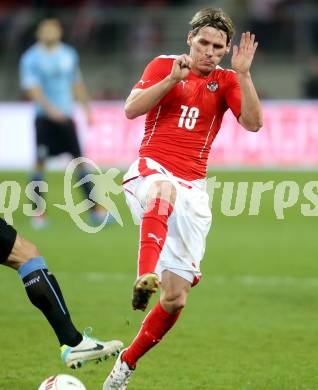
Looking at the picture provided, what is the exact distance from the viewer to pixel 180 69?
577 centimetres

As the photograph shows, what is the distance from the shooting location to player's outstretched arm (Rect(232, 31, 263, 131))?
5949 millimetres

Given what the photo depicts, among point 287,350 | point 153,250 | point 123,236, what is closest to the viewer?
point 153,250

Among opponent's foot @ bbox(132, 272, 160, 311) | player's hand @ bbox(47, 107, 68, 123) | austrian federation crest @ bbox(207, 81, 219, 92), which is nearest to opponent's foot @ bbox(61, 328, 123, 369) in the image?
opponent's foot @ bbox(132, 272, 160, 311)

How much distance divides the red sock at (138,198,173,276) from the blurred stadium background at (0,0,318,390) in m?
1.02

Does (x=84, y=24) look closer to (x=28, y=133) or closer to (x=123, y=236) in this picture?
(x=28, y=133)

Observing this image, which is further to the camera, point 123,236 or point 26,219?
point 26,219

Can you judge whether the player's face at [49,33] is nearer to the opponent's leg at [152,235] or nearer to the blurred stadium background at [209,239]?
the blurred stadium background at [209,239]

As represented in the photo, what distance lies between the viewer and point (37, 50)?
46.1 ft

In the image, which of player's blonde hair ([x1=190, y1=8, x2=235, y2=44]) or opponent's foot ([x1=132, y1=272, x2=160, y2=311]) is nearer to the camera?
opponent's foot ([x1=132, y1=272, x2=160, y2=311])

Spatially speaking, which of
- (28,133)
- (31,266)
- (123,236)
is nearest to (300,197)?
(123,236)

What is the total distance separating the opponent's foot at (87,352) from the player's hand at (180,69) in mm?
1572

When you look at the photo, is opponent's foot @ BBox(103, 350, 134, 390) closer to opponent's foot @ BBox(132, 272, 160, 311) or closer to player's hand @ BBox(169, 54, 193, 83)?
opponent's foot @ BBox(132, 272, 160, 311)

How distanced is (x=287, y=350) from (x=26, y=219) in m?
7.90

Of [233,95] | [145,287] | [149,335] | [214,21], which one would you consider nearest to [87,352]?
[149,335]
